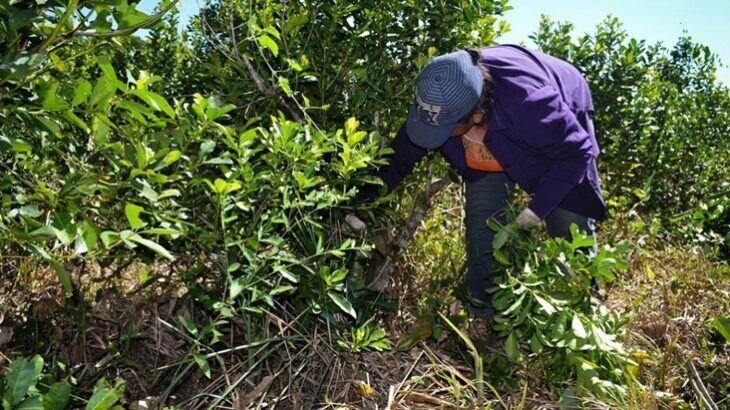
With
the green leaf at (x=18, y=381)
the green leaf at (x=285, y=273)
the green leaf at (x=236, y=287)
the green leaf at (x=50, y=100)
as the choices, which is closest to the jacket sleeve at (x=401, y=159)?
the green leaf at (x=285, y=273)

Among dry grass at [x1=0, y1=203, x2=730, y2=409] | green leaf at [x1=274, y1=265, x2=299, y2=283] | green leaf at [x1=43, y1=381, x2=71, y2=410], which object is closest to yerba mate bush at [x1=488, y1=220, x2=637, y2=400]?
dry grass at [x1=0, y1=203, x2=730, y2=409]

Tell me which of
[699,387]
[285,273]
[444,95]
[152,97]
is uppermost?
[152,97]

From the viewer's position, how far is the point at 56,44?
1714 millimetres

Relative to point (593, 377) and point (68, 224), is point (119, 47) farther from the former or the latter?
point (593, 377)

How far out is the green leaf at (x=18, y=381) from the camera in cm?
160

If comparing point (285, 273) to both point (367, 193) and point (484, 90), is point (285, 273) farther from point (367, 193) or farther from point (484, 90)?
point (484, 90)

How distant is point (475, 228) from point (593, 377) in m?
1.03

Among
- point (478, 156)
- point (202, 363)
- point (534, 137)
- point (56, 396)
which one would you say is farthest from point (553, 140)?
point (56, 396)

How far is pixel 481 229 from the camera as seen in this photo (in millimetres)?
3279

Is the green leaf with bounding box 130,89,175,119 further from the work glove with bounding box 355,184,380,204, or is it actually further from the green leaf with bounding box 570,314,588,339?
the green leaf with bounding box 570,314,588,339

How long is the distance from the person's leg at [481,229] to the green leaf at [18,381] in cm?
207

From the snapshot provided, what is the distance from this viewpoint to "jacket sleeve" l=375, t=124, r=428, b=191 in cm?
302

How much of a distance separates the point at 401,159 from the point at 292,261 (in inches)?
34.6

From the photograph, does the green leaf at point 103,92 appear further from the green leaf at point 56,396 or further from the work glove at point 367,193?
the work glove at point 367,193
